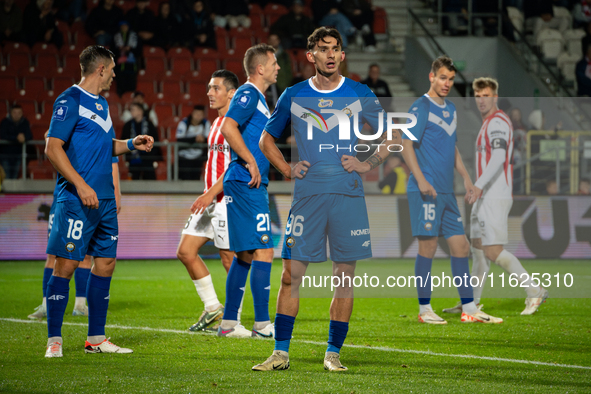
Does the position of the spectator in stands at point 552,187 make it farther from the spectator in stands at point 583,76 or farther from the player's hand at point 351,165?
the player's hand at point 351,165

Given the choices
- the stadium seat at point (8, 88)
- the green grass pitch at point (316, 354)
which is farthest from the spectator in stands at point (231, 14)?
the green grass pitch at point (316, 354)

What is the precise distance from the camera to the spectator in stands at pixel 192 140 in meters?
13.6

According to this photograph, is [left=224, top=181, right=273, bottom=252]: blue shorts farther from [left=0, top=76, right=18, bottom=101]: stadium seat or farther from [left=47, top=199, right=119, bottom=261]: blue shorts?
[left=0, top=76, right=18, bottom=101]: stadium seat

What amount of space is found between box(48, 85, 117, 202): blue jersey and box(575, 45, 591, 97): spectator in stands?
574 inches

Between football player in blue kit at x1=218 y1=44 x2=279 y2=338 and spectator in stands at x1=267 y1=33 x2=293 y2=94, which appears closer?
football player in blue kit at x1=218 y1=44 x2=279 y2=338

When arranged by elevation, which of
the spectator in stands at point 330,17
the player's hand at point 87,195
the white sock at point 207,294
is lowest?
the white sock at point 207,294

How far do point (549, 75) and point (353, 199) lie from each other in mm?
15457

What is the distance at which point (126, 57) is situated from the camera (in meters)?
15.8

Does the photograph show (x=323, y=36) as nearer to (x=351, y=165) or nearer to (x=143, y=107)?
(x=351, y=165)

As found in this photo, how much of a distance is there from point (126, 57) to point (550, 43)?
10.7 meters

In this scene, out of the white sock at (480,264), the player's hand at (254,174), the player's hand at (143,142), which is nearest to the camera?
the player's hand at (143,142)

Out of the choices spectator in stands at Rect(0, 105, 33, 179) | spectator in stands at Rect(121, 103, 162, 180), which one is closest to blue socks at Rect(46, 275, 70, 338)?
spectator in stands at Rect(121, 103, 162, 180)

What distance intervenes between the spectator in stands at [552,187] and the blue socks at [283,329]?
31.4 ft

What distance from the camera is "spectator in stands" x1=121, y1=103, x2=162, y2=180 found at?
43.4 ft
